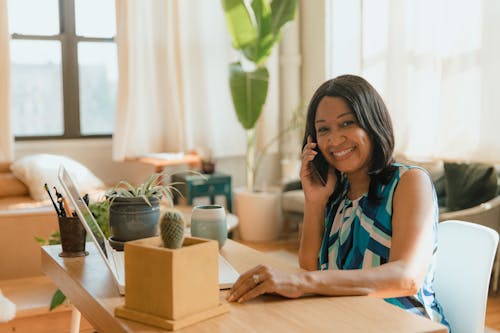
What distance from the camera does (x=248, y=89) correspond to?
16.7 ft

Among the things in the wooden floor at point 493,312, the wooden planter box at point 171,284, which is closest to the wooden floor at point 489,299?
the wooden floor at point 493,312

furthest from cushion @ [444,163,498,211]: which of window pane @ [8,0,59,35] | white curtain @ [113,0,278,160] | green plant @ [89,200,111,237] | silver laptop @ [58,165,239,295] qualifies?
window pane @ [8,0,59,35]

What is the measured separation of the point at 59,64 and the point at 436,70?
3.05 metres

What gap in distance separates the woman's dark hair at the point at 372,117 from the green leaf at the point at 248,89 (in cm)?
343

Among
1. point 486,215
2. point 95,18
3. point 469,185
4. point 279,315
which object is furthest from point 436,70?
point 279,315

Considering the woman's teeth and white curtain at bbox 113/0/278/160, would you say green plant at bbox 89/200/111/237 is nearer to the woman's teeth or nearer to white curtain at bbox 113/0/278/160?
the woman's teeth

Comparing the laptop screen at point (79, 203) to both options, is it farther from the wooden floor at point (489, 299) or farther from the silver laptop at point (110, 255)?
the wooden floor at point (489, 299)

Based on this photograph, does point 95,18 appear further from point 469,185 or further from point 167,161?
point 469,185

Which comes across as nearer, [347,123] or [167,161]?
[347,123]

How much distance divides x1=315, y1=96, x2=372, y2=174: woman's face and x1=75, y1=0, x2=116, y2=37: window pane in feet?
13.7

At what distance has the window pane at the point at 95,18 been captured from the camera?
17.7 feet

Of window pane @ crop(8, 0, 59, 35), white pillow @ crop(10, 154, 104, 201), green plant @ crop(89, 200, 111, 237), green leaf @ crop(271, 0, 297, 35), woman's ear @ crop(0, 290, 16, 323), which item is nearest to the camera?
green plant @ crop(89, 200, 111, 237)

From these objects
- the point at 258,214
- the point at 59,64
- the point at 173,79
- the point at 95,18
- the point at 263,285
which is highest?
the point at 95,18

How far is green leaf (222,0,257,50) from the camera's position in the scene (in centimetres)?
507
